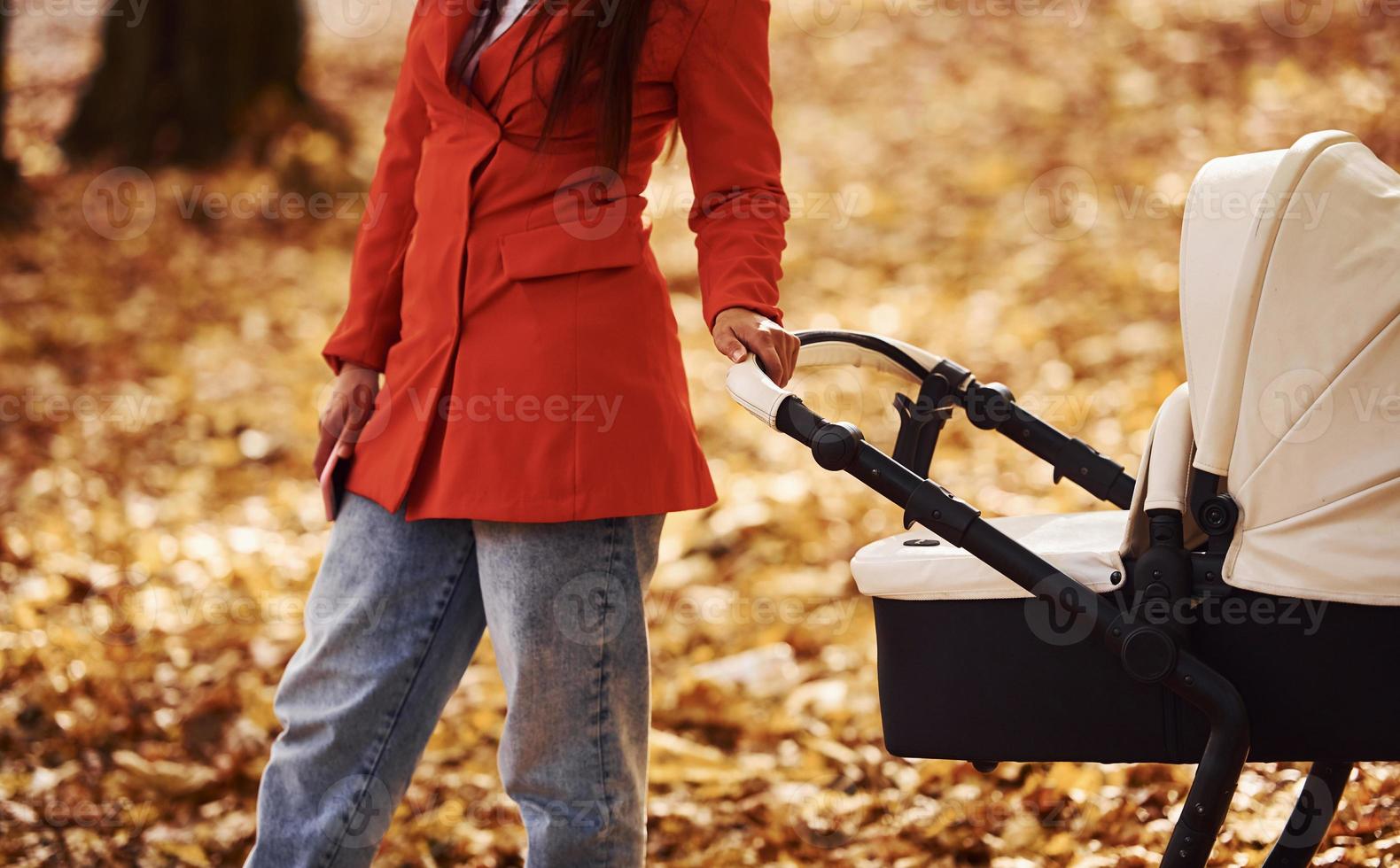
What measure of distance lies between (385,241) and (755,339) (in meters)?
0.71

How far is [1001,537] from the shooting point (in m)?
1.77

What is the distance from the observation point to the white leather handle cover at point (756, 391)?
1.79 m

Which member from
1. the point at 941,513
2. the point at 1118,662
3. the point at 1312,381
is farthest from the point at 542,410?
the point at 1312,381

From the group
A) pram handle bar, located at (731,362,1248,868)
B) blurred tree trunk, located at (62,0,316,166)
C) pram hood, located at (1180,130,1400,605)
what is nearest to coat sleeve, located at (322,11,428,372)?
pram handle bar, located at (731,362,1248,868)

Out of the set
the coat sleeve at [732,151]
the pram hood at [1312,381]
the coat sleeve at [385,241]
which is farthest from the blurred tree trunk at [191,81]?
the pram hood at [1312,381]

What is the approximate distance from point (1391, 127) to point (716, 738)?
4.86 meters

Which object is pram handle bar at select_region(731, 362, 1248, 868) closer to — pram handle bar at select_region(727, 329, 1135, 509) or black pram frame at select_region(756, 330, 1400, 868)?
black pram frame at select_region(756, 330, 1400, 868)

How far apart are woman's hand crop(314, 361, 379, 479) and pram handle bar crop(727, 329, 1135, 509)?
0.74m

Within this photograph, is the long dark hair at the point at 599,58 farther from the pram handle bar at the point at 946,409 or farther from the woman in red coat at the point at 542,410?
the pram handle bar at the point at 946,409

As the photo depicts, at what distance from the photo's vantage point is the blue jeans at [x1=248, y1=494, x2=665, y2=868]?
1935mm

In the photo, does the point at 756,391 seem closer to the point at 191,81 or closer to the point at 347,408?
the point at 347,408

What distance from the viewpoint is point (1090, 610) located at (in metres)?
1.75

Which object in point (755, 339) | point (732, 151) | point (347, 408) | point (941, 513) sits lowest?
point (941, 513)

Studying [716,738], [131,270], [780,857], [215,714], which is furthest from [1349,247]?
[131,270]
